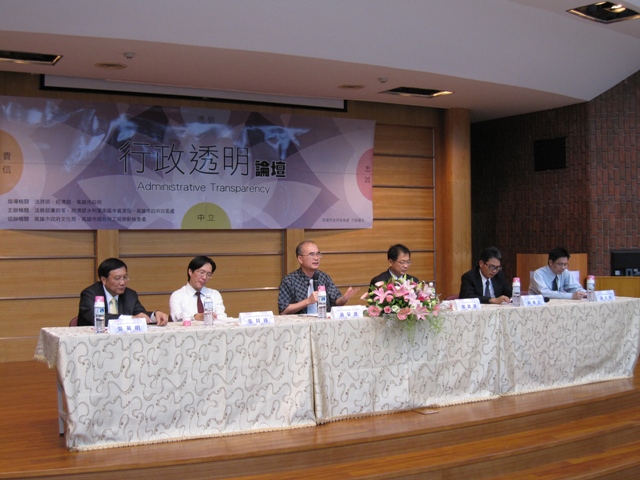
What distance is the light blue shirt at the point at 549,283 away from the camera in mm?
6188

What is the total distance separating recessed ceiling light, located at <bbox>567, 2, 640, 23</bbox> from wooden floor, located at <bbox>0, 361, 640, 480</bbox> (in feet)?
10.9

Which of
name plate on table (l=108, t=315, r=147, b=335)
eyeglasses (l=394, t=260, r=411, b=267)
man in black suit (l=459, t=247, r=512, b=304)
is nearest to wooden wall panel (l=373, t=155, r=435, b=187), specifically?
man in black suit (l=459, t=247, r=512, b=304)

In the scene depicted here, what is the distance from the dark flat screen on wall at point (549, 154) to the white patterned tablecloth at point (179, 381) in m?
5.57

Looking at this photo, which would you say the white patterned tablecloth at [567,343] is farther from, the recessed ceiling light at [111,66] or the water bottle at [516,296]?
the recessed ceiling light at [111,66]

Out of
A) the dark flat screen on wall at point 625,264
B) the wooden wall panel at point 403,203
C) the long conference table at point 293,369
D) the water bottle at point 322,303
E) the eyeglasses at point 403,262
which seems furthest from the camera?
the wooden wall panel at point 403,203

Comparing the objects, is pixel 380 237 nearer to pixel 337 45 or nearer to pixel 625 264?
pixel 625 264

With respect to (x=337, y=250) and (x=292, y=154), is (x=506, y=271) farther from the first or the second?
(x=292, y=154)

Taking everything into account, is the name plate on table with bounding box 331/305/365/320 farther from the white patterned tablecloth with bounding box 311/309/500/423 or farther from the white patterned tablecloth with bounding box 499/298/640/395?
the white patterned tablecloth with bounding box 499/298/640/395

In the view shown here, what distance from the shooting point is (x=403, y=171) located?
903 centimetres

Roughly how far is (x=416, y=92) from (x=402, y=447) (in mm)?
4713

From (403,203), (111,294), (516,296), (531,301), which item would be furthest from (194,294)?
(403,203)

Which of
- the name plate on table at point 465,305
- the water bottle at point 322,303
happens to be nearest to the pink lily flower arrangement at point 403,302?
the water bottle at point 322,303

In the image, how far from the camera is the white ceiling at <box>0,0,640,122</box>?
5.79 metres

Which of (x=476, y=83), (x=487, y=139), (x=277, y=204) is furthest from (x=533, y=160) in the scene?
(x=277, y=204)
